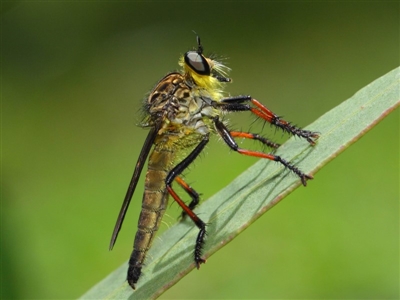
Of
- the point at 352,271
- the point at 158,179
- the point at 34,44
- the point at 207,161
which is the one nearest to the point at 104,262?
the point at 207,161

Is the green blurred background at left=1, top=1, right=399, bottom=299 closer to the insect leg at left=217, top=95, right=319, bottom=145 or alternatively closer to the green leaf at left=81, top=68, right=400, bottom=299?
the insect leg at left=217, top=95, right=319, bottom=145

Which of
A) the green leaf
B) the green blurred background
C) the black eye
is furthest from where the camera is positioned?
the green blurred background

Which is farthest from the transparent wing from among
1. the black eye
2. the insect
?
the black eye

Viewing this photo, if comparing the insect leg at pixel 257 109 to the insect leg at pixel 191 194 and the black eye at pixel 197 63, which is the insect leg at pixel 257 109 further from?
the insect leg at pixel 191 194

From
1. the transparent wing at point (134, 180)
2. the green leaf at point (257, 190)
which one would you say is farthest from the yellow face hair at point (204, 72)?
the green leaf at point (257, 190)

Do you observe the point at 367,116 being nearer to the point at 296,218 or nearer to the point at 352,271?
the point at 352,271

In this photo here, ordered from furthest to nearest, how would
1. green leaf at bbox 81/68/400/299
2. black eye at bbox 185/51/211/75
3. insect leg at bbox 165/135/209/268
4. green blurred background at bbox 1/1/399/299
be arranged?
1. green blurred background at bbox 1/1/399/299
2. black eye at bbox 185/51/211/75
3. insect leg at bbox 165/135/209/268
4. green leaf at bbox 81/68/400/299

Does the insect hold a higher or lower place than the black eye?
lower
